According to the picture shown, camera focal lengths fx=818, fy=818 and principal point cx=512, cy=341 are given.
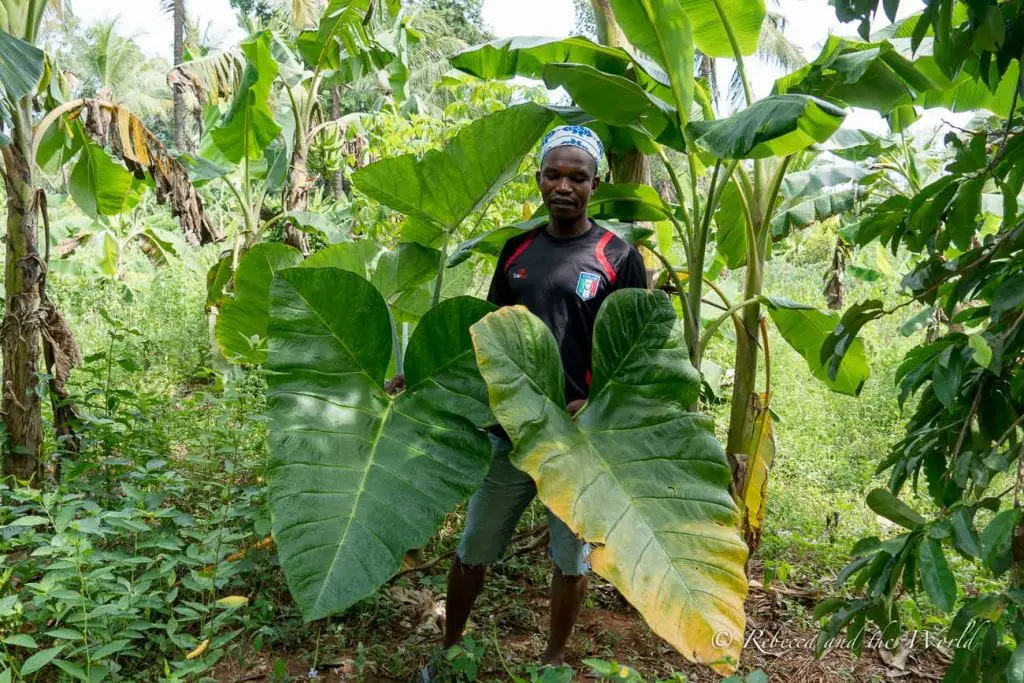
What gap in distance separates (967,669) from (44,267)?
328cm

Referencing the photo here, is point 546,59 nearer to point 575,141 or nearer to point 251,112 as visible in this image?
point 575,141

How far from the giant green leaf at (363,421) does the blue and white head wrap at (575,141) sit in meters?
0.59

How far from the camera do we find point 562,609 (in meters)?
2.33

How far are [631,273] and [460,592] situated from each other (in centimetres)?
105

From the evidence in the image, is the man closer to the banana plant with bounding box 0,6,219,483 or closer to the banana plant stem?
the banana plant stem

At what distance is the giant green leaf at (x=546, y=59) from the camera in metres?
2.73

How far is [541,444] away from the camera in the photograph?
1.82 metres

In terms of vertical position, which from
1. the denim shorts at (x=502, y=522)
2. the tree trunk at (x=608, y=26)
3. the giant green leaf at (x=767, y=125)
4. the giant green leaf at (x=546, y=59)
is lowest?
the denim shorts at (x=502, y=522)

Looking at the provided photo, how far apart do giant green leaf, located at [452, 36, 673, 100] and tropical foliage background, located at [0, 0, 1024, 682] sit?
2cm

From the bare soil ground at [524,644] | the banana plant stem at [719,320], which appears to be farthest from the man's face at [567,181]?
the bare soil ground at [524,644]

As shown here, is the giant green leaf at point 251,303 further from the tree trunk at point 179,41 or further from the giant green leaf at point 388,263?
the tree trunk at point 179,41

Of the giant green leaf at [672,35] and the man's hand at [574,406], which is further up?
the giant green leaf at [672,35]

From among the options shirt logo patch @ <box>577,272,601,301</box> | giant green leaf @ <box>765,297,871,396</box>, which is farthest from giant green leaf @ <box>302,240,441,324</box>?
giant green leaf @ <box>765,297,871,396</box>

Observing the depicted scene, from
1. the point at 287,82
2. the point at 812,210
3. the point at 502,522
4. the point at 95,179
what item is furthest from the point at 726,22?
the point at 287,82
